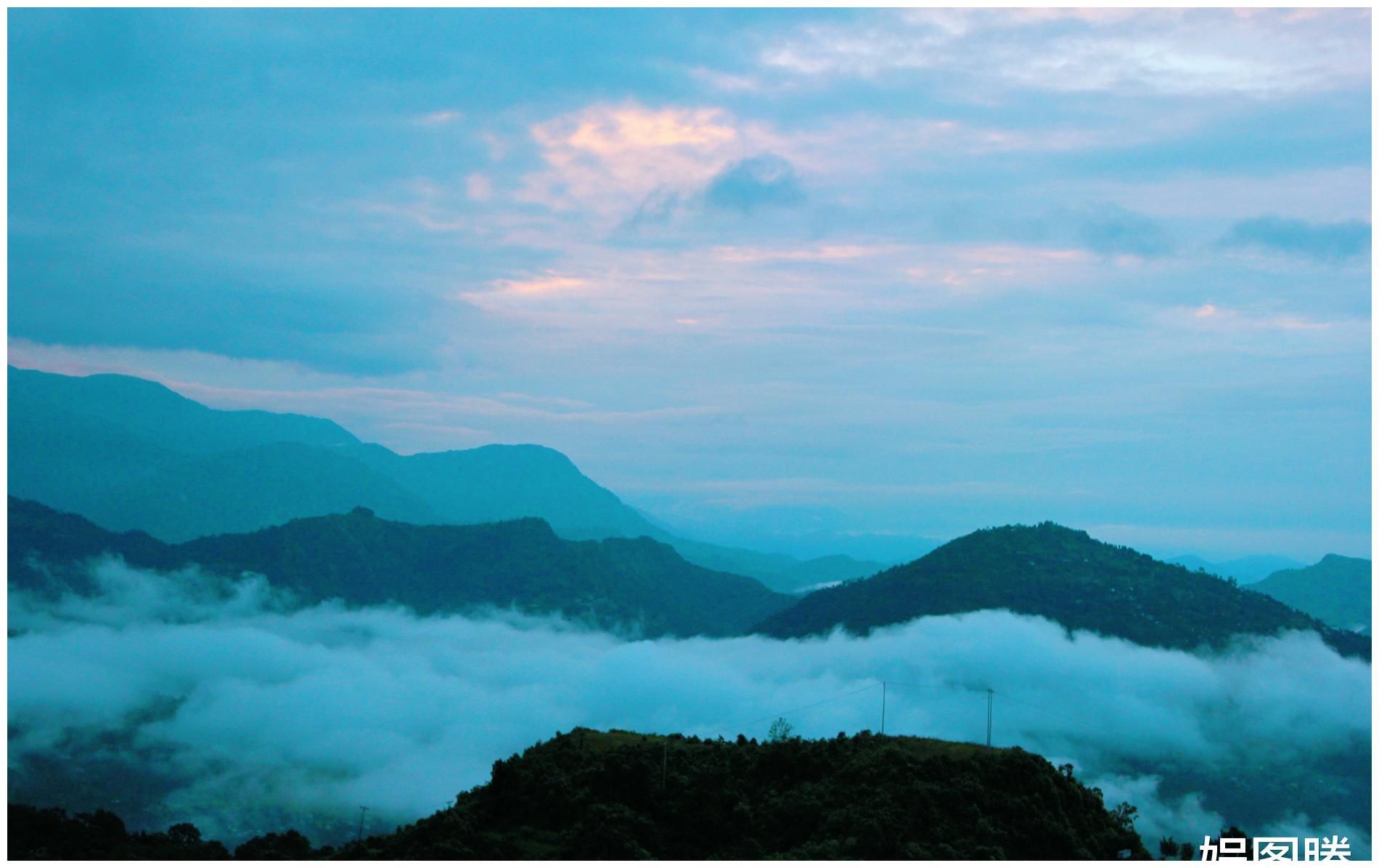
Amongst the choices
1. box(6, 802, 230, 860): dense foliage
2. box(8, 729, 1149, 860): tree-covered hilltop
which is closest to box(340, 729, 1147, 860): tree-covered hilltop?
box(8, 729, 1149, 860): tree-covered hilltop

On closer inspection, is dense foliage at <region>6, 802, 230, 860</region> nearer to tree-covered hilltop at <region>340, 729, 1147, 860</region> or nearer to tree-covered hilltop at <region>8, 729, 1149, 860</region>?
tree-covered hilltop at <region>8, 729, 1149, 860</region>

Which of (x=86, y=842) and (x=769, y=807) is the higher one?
(x=769, y=807)

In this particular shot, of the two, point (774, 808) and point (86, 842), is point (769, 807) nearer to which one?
point (774, 808)

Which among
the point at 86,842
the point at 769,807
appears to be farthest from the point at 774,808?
the point at 86,842

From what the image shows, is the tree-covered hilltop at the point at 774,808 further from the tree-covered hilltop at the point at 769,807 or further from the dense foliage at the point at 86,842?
the dense foliage at the point at 86,842

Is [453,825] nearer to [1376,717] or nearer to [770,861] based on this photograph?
[770,861]

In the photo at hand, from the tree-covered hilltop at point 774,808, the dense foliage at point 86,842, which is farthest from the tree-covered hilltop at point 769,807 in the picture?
the dense foliage at point 86,842

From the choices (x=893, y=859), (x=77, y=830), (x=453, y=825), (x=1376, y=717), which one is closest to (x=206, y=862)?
(x=453, y=825)

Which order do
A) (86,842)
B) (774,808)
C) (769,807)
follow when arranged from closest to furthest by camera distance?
(774,808) → (769,807) → (86,842)
